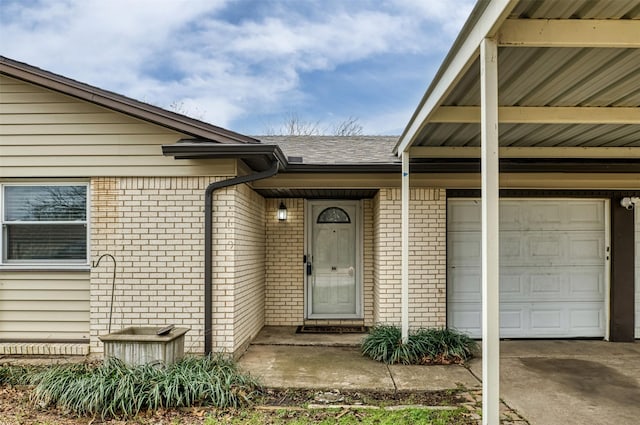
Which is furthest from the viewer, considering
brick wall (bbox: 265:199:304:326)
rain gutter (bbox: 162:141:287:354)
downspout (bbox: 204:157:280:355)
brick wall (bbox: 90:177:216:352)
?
brick wall (bbox: 265:199:304:326)

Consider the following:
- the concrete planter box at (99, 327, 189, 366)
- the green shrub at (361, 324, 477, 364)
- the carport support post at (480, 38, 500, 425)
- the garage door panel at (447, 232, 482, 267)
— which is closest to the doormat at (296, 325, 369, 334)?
the green shrub at (361, 324, 477, 364)

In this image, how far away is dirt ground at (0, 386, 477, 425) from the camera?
12.0 feet

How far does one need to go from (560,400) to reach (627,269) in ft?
11.2

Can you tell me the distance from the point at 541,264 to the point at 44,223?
6930 millimetres

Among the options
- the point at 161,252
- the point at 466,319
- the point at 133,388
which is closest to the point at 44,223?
the point at 161,252

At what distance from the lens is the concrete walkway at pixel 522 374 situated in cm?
396

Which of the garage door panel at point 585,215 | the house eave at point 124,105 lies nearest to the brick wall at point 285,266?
the house eave at point 124,105

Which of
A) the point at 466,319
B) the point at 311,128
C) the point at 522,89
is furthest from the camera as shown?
the point at 311,128

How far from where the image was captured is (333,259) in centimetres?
768

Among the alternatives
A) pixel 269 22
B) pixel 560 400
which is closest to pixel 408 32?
pixel 269 22

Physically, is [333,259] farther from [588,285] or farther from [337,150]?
[588,285]

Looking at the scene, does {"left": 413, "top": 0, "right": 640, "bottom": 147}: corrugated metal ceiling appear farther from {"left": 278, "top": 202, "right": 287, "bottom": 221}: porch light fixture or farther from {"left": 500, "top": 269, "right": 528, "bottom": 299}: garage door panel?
{"left": 278, "top": 202, "right": 287, "bottom": 221}: porch light fixture

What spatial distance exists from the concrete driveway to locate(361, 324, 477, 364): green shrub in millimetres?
264

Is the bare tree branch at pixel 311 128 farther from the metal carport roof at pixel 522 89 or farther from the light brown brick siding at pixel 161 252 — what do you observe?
the light brown brick siding at pixel 161 252
